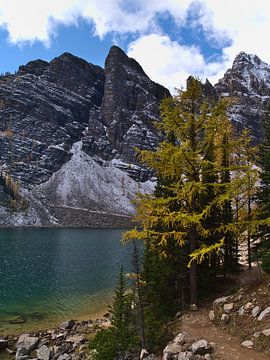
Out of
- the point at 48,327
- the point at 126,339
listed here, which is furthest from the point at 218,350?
the point at 48,327

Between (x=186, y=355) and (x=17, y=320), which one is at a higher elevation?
(x=186, y=355)

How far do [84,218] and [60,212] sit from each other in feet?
44.1

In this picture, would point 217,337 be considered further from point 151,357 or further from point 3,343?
point 3,343

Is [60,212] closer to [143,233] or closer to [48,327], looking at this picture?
[48,327]

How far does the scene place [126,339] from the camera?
1995cm

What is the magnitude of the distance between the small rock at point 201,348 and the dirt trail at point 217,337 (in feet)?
1.09

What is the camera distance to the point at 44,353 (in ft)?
82.8

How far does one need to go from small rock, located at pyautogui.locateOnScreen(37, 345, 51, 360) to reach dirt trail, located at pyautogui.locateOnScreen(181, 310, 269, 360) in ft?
35.1

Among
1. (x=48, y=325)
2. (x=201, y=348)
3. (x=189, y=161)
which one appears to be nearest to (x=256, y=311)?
(x=201, y=348)

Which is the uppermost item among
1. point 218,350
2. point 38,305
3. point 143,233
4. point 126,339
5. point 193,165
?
point 193,165

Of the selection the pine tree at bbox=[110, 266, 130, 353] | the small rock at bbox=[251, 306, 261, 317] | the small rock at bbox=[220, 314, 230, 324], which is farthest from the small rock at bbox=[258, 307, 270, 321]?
the pine tree at bbox=[110, 266, 130, 353]

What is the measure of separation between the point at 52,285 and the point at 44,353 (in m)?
28.6

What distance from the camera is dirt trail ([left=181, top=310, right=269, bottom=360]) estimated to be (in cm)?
1402

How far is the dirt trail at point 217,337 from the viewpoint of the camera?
1402 centimetres
